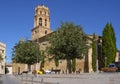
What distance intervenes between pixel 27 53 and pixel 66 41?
1679cm

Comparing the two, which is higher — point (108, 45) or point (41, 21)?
point (41, 21)

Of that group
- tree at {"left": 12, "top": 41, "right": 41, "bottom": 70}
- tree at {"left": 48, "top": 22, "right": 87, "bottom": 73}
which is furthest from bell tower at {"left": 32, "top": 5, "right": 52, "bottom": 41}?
tree at {"left": 48, "top": 22, "right": 87, "bottom": 73}

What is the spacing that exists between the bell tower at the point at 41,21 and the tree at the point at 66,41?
50.4m

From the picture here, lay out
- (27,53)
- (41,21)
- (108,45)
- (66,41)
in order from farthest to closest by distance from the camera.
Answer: (41,21) → (108,45) → (27,53) → (66,41)

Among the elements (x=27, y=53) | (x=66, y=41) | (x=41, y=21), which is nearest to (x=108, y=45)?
(x=27, y=53)

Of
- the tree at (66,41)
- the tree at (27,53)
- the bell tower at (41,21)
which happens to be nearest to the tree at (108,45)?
the tree at (27,53)

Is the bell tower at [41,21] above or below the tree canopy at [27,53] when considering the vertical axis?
above

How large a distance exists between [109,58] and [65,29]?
19383mm

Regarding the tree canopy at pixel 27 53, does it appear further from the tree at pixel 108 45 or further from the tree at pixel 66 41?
the tree at pixel 108 45

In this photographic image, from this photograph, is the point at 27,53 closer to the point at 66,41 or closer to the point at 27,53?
the point at 27,53

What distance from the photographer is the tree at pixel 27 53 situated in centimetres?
6197

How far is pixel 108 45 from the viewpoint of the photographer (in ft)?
212

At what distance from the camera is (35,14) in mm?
99562

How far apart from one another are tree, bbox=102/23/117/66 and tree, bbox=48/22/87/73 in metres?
16.6
